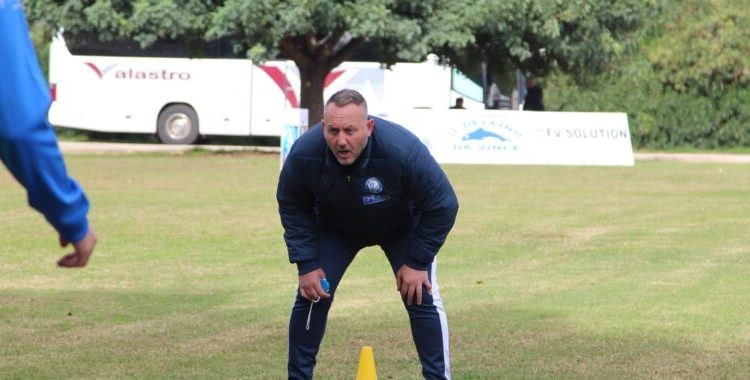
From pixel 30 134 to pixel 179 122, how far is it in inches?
1512

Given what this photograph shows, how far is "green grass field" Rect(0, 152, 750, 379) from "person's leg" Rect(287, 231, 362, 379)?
1025 millimetres

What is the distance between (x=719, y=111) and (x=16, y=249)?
28.6 metres

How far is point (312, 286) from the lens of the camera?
770 cm

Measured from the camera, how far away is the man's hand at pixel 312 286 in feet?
25.3

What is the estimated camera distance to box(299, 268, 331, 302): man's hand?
7699 millimetres

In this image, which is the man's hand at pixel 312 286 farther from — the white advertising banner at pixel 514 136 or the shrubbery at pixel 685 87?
the shrubbery at pixel 685 87

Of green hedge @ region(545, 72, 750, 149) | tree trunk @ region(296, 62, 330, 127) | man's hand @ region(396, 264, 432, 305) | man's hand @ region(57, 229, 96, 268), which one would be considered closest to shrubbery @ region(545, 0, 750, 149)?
green hedge @ region(545, 72, 750, 149)

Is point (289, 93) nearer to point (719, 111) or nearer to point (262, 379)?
point (719, 111)

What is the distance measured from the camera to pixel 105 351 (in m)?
9.64

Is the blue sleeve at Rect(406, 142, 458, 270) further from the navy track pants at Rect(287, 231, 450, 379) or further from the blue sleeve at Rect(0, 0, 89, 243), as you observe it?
the blue sleeve at Rect(0, 0, 89, 243)

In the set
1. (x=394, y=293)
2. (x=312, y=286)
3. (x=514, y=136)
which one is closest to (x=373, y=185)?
(x=312, y=286)

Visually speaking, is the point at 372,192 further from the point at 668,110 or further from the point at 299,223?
the point at 668,110

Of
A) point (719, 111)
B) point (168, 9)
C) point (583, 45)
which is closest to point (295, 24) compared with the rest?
point (168, 9)

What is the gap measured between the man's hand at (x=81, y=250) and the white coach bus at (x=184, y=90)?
36.9m
